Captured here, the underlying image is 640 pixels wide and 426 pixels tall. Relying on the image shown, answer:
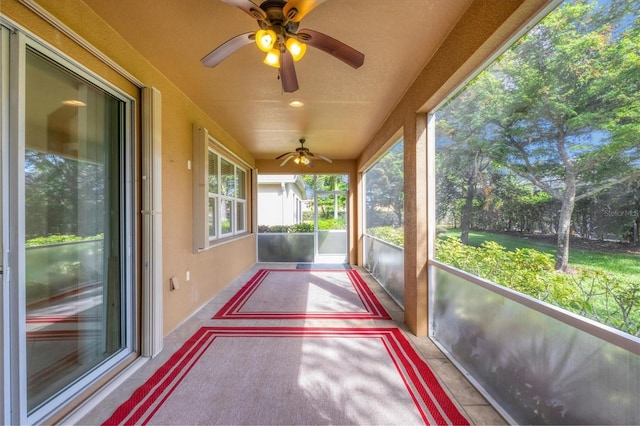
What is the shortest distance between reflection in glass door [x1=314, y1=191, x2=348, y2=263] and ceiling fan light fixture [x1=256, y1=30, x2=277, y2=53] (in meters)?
5.32

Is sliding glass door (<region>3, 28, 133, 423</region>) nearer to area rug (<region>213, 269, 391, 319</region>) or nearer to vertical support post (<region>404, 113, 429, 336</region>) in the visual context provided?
area rug (<region>213, 269, 391, 319</region>)

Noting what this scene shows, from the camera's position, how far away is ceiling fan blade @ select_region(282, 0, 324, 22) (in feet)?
4.40

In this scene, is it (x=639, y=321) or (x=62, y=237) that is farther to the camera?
(x=62, y=237)

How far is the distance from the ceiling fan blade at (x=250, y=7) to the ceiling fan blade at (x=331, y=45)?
223 mm

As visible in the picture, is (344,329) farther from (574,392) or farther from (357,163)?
(357,163)

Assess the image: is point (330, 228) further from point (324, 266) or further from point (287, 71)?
point (287, 71)

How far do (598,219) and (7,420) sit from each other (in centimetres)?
304

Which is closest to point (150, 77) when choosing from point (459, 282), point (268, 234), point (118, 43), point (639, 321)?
point (118, 43)

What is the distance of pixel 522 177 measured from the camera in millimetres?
1604

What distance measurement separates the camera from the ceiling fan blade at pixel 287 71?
5.80 ft

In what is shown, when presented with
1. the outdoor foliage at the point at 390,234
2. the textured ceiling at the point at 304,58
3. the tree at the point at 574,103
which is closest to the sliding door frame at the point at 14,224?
the textured ceiling at the point at 304,58

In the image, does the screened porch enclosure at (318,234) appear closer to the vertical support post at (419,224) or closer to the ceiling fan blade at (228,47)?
the vertical support post at (419,224)

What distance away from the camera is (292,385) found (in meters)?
1.98

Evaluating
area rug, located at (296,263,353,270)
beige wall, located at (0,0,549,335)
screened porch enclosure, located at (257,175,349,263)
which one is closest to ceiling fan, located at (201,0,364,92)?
beige wall, located at (0,0,549,335)
